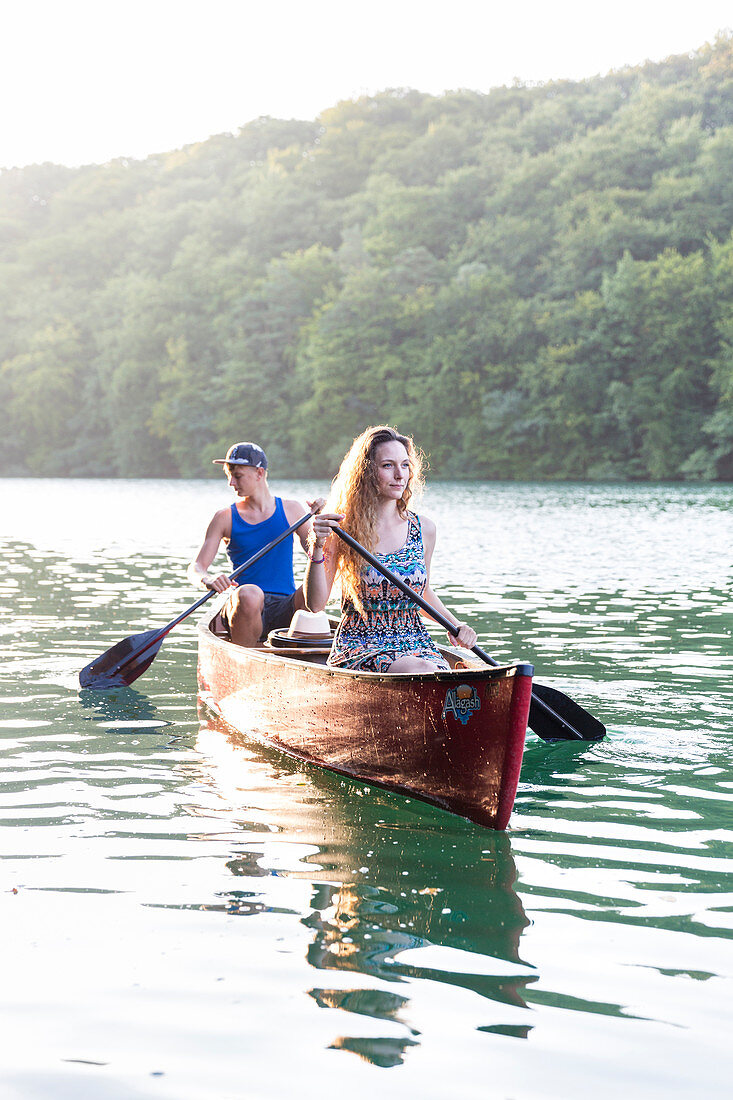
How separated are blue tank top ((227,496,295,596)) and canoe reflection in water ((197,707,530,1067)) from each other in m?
1.98

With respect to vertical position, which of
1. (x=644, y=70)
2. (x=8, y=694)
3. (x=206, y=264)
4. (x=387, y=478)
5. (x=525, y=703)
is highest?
(x=644, y=70)

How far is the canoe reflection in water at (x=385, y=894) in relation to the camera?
11.2 ft

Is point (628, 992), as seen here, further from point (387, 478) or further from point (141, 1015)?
point (387, 478)

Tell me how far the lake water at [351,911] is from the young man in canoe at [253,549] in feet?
2.11

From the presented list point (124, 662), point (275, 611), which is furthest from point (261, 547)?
point (124, 662)

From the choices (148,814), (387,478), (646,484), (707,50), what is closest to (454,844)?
(148,814)

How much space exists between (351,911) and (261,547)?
3971 mm

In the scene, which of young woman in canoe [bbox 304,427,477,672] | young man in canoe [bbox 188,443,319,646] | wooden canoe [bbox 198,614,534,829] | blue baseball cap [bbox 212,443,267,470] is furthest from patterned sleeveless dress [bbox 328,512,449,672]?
blue baseball cap [bbox 212,443,267,470]

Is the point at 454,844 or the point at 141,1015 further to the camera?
the point at 454,844

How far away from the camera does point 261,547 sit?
7.84m

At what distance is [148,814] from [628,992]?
2363 millimetres

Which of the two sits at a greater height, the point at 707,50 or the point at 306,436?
the point at 707,50

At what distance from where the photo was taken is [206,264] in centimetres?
7219

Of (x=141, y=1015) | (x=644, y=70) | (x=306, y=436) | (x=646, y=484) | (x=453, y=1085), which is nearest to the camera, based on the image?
(x=453, y=1085)
